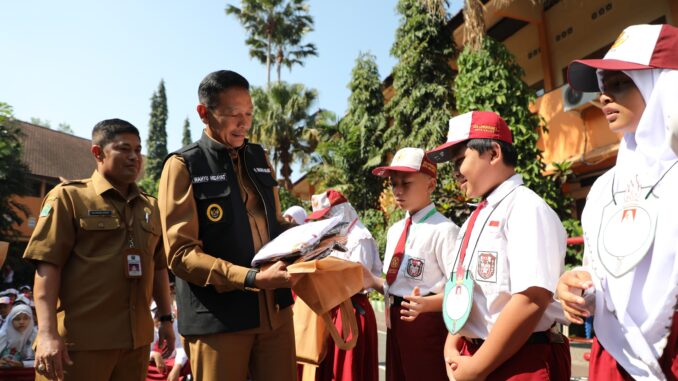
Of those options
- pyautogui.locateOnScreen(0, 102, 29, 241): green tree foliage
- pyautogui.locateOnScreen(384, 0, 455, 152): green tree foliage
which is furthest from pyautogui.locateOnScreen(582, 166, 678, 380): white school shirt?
pyautogui.locateOnScreen(0, 102, 29, 241): green tree foliage

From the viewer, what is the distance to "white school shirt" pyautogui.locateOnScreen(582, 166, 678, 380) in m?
1.45

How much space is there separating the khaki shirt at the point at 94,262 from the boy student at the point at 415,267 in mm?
1603

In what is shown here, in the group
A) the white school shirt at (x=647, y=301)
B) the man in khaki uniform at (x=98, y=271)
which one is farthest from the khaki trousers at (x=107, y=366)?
the white school shirt at (x=647, y=301)

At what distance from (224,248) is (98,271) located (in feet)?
3.16

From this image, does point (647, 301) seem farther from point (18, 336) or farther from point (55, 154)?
point (55, 154)

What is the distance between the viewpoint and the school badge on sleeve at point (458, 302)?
2.15m

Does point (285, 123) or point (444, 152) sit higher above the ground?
point (285, 123)

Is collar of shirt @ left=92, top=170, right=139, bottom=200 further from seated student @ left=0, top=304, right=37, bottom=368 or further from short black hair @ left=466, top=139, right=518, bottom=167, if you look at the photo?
seated student @ left=0, top=304, right=37, bottom=368

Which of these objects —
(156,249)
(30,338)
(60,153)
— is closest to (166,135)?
(60,153)

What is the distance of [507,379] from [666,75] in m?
1.29

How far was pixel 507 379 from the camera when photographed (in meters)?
2.06

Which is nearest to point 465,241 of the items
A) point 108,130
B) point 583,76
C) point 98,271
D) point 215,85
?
point 583,76

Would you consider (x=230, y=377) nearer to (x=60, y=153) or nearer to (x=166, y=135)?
(x=60, y=153)

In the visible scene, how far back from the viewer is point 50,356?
8.23 ft
